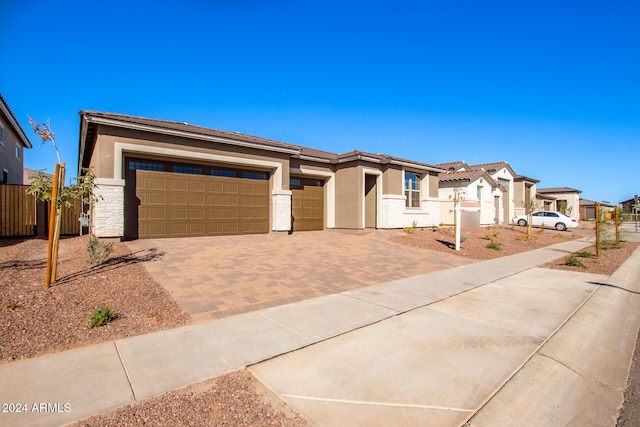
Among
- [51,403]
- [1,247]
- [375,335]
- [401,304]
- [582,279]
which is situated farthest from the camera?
[1,247]

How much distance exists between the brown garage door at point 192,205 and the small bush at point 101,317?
8.12 meters

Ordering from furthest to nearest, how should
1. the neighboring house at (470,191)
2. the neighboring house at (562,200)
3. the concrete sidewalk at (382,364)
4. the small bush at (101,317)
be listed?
the neighboring house at (562,200) < the neighboring house at (470,191) < the small bush at (101,317) < the concrete sidewalk at (382,364)

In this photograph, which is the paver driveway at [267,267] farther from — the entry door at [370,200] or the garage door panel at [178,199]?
the entry door at [370,200]

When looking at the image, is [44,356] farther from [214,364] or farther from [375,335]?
[375,335]

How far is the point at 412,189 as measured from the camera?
20234 mm

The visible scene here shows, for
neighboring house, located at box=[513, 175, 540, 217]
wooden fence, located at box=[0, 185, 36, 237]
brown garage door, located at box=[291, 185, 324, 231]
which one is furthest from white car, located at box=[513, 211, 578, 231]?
wooden fence, located at box=[0, 185, 36, 237]

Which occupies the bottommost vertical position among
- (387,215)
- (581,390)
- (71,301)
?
(581,390)

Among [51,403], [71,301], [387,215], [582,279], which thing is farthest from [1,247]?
[582,279]

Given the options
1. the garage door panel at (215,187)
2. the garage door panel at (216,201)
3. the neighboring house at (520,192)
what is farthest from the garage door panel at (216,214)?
the neighboring house at (520,192)

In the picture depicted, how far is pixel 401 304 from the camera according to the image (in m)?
5.90

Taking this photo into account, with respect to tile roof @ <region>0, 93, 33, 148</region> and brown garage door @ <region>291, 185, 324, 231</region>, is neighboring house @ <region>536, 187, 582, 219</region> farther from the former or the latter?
tile roof @ <region>0, 93, 33, 148</region>

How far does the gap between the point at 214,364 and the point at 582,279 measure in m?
9.64

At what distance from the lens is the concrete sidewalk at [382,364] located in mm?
2855

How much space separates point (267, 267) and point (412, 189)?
46.1ft
